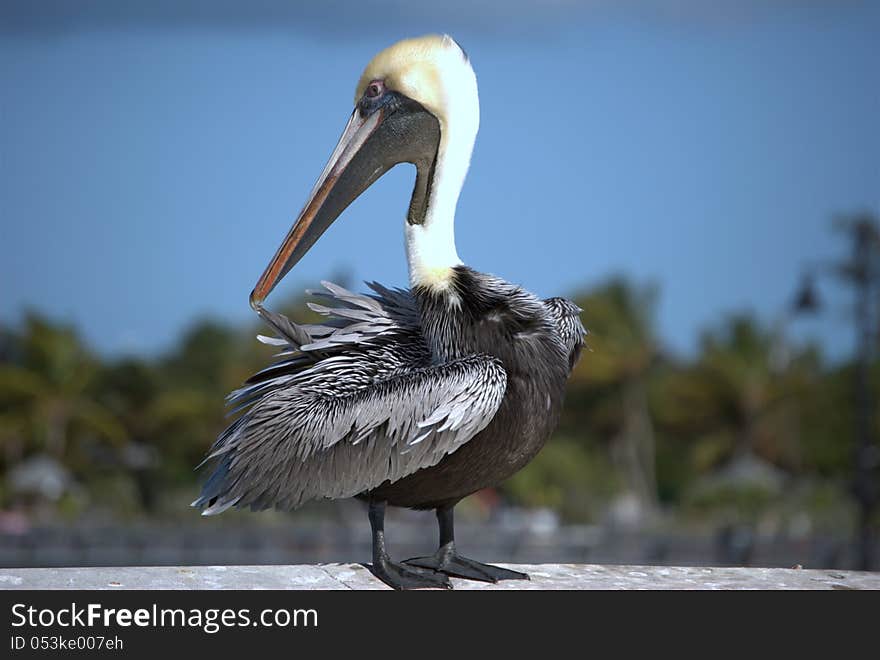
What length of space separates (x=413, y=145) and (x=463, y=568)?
2.14 m

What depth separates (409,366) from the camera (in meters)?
6.51

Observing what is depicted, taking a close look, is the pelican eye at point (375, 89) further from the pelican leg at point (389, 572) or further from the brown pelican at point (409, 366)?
the pelican leg at point (389, 572)

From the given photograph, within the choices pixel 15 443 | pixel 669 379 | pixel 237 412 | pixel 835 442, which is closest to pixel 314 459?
pixel 237 412

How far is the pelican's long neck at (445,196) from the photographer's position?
21.6ft

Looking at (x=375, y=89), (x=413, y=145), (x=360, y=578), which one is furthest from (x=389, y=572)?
(x=375, y=89)

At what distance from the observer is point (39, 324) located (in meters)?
47.5

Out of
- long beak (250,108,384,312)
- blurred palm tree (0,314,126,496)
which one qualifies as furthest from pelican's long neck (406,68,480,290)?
blurred palm tree (0,314,126,496)

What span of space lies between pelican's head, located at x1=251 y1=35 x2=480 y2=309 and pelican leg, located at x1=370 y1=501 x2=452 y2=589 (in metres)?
1.20

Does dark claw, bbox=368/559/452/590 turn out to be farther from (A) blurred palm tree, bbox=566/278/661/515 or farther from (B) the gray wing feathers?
(A) blurred palm tree, bbox=566/278/661/515

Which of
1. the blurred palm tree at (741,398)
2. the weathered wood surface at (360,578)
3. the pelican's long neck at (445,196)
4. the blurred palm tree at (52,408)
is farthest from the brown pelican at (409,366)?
the blurred palm tree at (741,398)
